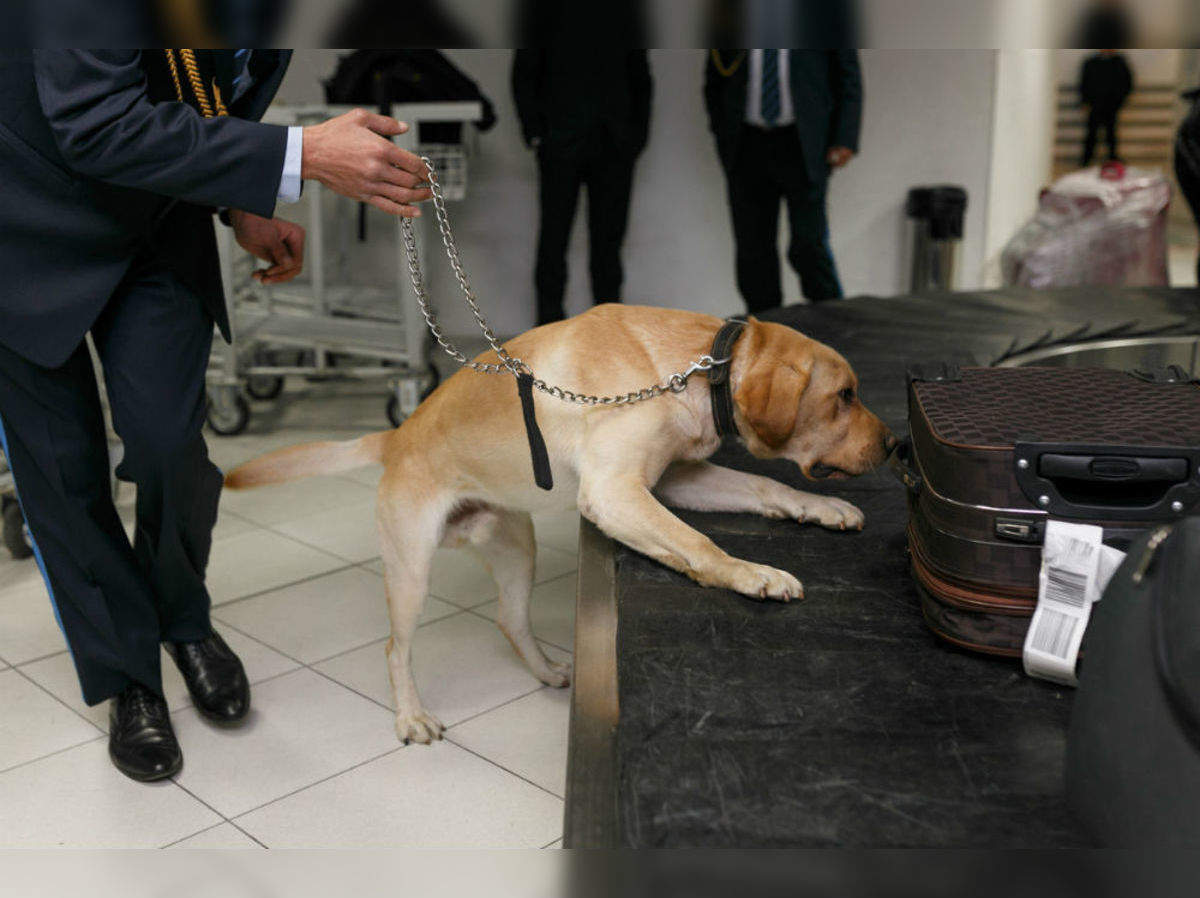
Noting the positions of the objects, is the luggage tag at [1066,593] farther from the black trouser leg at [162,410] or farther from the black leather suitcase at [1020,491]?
the black trouser leg at [162,410]

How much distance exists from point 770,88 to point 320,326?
209 cm

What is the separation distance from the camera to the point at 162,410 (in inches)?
72.7

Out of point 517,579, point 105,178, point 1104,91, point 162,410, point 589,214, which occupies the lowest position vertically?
point 517,579

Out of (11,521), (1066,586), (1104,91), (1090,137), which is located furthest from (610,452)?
(1090,137)

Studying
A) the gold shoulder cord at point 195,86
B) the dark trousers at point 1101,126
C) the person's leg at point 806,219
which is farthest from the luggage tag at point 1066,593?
the dark trousers at point 1101,126

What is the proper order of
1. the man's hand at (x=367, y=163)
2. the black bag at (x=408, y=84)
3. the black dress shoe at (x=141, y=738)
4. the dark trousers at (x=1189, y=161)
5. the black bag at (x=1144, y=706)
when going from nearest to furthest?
the black bag at (x=1144, y=706)
the man's hand at (x=367, y=163)
the black dress shoe at (x=141, y=738)
the dark trousers at (x=1189, y=161)
the black bag at (x=408, y=84)

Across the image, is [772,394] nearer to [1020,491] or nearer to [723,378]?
[723,378]

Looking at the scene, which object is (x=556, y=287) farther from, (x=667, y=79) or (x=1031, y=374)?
(x=1031, y=374)

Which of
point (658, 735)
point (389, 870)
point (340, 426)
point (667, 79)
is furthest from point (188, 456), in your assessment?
point (667, 79)

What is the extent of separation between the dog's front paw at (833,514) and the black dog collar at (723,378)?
0.21 metres

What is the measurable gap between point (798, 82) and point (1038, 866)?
14.0ft

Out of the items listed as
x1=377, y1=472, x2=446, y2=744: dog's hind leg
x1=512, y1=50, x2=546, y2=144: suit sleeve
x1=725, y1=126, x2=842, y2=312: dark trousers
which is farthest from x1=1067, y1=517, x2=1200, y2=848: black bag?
x1=512, y1=50, x2=546, y2=144: suit sleeve

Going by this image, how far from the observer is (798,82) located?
163 inches

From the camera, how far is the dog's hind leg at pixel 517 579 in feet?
7.02
